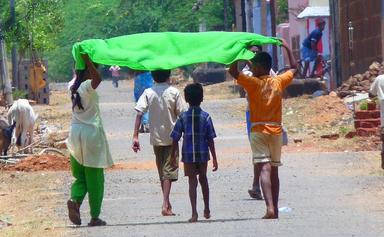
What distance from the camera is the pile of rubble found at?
30938 mm

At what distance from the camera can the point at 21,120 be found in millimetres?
Result: 23062

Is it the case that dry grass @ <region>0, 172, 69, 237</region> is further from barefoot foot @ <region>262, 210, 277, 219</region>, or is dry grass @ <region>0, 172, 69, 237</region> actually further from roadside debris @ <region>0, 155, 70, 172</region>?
barefoot foot @ <region>262, 210, 277, 219</region>

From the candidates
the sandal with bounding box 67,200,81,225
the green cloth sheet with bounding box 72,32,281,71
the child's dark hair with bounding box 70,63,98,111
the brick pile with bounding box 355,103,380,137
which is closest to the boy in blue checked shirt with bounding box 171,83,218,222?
the green cloth sheet with bounding box 72,32,281,71

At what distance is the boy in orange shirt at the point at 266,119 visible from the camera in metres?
13.2

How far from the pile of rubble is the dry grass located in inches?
502

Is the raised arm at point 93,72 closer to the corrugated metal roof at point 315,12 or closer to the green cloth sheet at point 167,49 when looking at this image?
the green cloth sheet at point 167,49

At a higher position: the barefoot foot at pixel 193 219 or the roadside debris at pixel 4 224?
the barefoot foot at pixel 193 219

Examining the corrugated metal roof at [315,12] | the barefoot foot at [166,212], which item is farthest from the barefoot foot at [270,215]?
the corrugated metal roof at [315,12]

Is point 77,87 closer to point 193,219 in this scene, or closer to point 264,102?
point 193,219

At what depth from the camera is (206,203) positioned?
1355 centimetres

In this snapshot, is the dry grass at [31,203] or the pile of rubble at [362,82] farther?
the pile of rubble at [362,82]

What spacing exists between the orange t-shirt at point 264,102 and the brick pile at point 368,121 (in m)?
Result: 10.2

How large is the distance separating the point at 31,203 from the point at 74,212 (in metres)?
3.37

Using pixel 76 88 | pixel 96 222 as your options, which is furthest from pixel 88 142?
pixel 96 222
